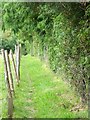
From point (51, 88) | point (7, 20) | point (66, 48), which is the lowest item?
point (51, 88)

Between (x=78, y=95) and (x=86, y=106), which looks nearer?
(x=86, y=106)

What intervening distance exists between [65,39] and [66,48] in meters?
0.22

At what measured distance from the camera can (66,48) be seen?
7.17m

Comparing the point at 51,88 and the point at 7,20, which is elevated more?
the point at 7,20

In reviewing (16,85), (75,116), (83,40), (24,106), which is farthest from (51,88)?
(83,40)

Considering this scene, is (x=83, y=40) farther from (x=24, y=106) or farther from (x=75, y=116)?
(x=24, y=106)

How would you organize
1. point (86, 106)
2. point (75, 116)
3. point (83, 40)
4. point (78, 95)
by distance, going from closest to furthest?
point (83, 40) → point (75, 116) → point (86, 106) → point (78, 95)

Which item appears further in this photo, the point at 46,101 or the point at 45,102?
the point at 46,101

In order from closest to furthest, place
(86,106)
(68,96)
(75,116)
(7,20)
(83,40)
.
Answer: (83,40) < (75,116) < (86,106) < (68,96) < (7,20)

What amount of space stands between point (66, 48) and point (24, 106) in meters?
1.78

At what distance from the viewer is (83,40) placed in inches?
223

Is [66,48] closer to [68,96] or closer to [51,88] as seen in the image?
[68,96]

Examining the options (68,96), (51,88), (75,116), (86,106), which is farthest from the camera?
(51,88)

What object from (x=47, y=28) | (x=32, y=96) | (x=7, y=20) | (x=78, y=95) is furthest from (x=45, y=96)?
(x=7, y=20)
